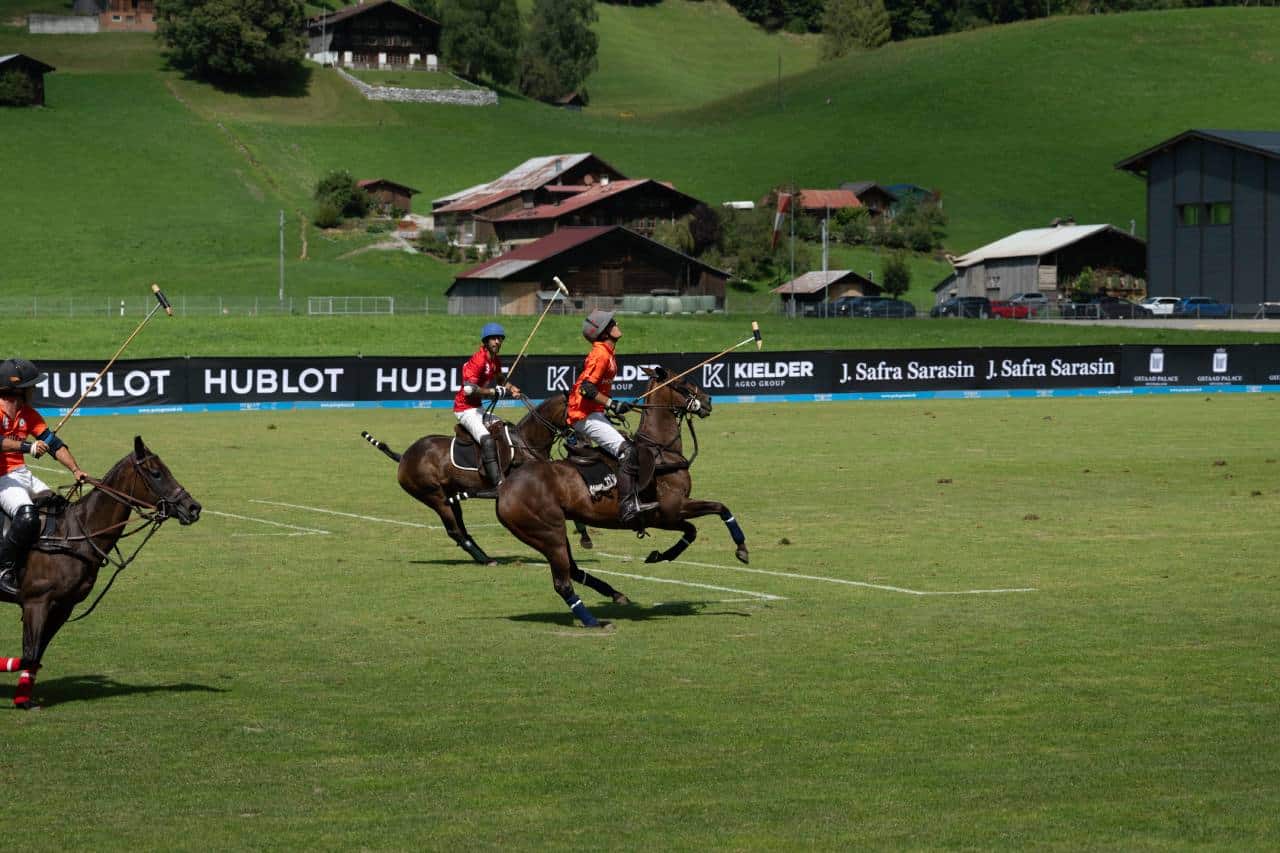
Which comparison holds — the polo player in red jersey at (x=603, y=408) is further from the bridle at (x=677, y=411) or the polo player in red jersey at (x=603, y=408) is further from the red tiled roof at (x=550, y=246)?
the red tiled roof at (x=550, y=246)

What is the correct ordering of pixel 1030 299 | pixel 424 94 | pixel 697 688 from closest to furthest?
1. pixel 697 688
2. pixel 1030 299
3. pixel 424 94

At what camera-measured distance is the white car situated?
108 metres

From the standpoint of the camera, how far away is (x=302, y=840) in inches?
404

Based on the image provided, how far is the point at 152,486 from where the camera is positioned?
14.3 m

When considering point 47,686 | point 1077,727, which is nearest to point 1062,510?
point 1077,727

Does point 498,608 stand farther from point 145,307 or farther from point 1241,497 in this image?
point 145,307

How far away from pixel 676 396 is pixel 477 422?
4753 millimetres

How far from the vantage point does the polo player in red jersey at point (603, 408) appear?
18250 mm

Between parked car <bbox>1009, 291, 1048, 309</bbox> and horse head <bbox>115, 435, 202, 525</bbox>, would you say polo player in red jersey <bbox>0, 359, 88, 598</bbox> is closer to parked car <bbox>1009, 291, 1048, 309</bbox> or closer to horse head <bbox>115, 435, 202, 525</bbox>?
horse head <bbox>115, 435, 202, 525</bbox>

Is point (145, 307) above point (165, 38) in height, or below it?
below

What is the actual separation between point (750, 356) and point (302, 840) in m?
49.3

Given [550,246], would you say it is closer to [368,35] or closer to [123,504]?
[368,35]

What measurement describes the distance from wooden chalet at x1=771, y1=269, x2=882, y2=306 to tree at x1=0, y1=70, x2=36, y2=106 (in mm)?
76767

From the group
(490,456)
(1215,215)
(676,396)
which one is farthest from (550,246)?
(676,396)
